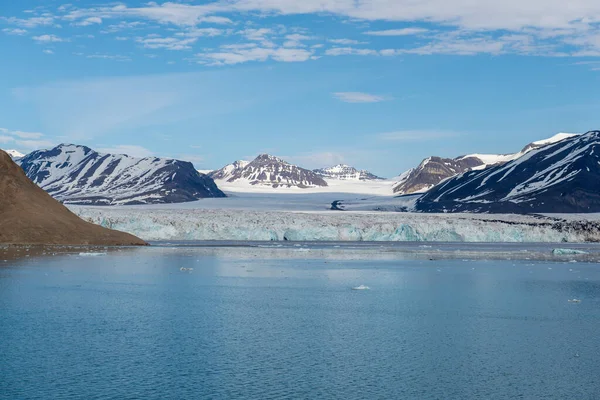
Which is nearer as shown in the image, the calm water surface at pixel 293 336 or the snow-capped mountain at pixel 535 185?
the calm water surface at pixel 293 336

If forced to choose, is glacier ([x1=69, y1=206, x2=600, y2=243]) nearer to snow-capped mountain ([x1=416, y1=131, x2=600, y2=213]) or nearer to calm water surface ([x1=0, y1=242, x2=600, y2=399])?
calm water surface ([x1=0, y1=242, x2=600, y2=399])

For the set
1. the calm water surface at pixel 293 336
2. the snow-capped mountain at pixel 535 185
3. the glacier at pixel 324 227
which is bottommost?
the calm water surface at pixel 293 336

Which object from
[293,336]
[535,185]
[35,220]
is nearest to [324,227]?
[35,220]

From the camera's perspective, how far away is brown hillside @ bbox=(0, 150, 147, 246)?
180ft

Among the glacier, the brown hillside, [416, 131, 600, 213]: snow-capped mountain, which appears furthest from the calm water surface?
[416, 131, 600, 213]: snow-capped mountain

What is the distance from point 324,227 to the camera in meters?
74.4

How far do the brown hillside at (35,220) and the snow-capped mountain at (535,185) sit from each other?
312ft

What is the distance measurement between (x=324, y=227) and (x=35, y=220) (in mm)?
29483

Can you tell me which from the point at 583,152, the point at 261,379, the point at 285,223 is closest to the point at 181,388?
the point at 261,379

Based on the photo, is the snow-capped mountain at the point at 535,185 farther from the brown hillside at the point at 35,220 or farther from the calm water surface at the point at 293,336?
the calm water surface at the point at 293,336

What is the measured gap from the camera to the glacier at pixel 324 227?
70.7m

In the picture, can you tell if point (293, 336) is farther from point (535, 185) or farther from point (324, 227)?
point (535, 185)

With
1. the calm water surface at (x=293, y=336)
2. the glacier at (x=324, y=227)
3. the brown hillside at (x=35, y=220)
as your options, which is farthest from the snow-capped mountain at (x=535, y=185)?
the calm water surface at (x=293, y=336)

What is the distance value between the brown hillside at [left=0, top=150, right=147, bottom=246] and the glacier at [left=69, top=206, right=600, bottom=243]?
29.8 feet
